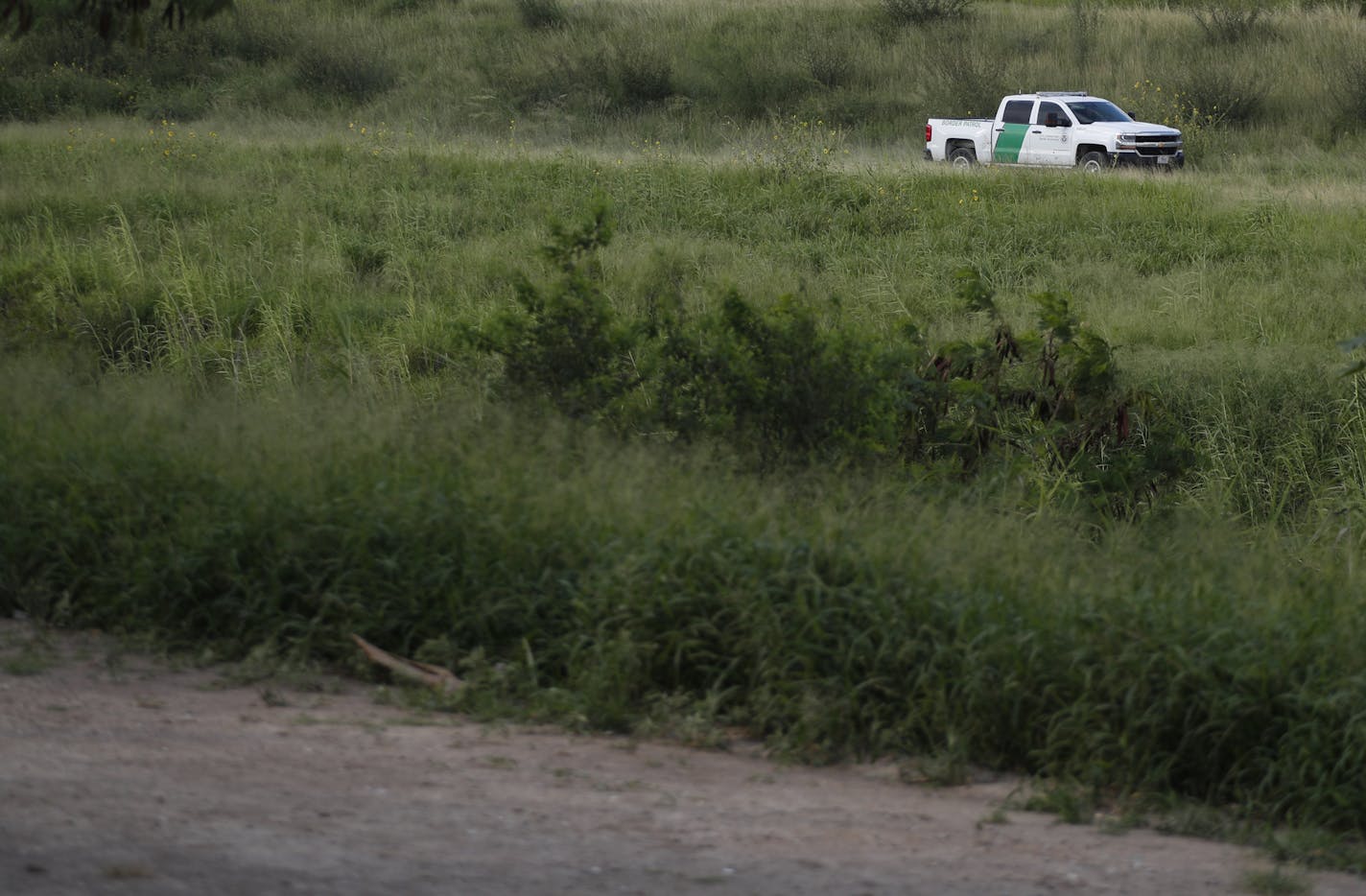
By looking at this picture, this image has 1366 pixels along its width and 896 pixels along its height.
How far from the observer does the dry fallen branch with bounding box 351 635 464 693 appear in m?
4.82

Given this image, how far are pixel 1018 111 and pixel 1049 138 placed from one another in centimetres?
107

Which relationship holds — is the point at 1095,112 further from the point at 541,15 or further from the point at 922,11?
the point at 541,15

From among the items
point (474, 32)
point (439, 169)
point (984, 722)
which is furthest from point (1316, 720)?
point (474, 32)

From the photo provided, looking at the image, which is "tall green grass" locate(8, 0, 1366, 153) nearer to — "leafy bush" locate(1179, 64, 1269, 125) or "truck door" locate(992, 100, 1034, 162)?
"leafy bush" locate(1179, 64, 1269, 125)

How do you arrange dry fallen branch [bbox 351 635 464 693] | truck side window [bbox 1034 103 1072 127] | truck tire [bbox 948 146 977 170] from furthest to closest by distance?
truck tire [bbox 948 146 977 170], truck side window [bbox 1034 103 1072 127], dry fallen branch [bbox 351 635 464 693]

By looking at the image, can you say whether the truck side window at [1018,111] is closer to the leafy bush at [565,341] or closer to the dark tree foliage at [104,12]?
the leafy bush at [565,341]

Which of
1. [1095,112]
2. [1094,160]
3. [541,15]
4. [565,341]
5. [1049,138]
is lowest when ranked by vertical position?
[1094,160]

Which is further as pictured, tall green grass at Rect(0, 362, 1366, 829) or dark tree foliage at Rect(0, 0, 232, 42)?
dark tree foliage at Rect(0, 0, 232, 42)

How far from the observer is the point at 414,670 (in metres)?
4.93

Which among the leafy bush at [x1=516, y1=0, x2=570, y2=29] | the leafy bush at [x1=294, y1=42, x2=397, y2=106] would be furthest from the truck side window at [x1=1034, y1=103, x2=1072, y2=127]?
the leafy bush at [x1=516, y1=0, x2=570, y2=29]

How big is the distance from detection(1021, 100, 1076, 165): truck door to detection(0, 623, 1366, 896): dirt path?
68.1ft

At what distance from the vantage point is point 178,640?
16.9ft

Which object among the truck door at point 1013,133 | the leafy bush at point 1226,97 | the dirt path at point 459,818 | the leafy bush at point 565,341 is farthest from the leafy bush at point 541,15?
the dirt path at point 459,818

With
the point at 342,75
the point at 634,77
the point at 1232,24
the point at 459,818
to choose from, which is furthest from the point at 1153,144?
the point at 459,818
